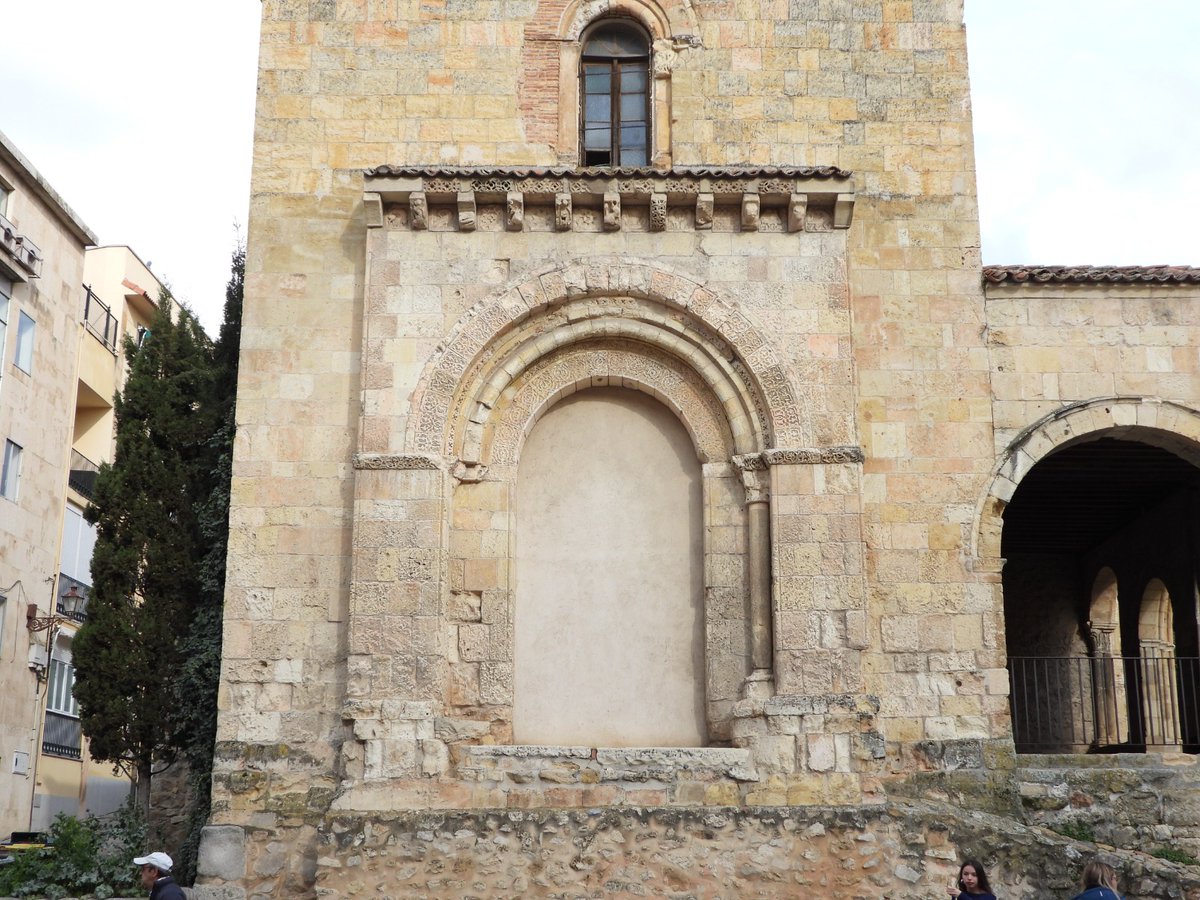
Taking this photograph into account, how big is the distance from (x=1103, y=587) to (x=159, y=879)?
17160 mm

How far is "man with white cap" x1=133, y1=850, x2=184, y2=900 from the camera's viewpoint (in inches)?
293

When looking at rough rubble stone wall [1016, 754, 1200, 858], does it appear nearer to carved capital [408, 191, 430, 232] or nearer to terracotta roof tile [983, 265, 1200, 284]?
terracotta roof tile [983, 265, 1200, 284]

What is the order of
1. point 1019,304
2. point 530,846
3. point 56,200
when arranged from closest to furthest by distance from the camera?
point 530,846
point 1019,304
point 56,200

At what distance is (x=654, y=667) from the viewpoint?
466 inches

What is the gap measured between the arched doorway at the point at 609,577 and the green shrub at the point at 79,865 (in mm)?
3800

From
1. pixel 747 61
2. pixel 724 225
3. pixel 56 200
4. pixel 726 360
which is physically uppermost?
pixel 56 200

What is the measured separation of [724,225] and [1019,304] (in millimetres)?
2982

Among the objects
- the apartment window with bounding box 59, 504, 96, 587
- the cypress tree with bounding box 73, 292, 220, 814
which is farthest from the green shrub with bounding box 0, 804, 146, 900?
the apartment window with bounding box 59, 504, 96, 587

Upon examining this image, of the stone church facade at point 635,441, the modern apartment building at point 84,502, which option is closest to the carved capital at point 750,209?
the stone church facade at point 635,441

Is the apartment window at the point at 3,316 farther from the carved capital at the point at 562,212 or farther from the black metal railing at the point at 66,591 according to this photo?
the carved capital at the point at 562,212

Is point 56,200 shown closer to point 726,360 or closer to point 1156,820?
point 726,360

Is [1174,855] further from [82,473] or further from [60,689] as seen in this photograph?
[82,473]

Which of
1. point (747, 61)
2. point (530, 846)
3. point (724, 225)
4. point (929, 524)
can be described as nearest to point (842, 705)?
point (929, 524)

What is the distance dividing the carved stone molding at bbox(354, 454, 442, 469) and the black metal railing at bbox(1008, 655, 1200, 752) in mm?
8208
